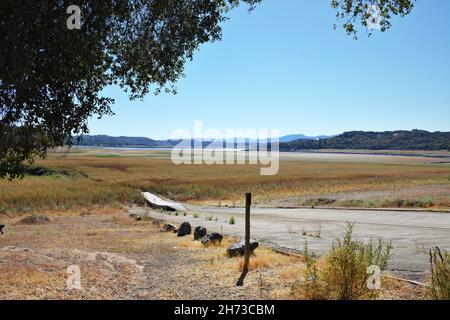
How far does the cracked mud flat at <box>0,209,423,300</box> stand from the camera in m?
8.98

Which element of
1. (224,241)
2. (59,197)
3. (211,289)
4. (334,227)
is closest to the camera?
(211,289)

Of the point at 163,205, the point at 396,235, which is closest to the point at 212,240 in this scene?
the point at 396,235

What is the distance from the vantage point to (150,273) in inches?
468

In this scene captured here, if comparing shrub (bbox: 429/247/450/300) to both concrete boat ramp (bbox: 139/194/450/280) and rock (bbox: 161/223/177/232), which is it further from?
rock (bbox: 161/223/177/232)

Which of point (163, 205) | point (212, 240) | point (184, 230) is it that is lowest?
point (163, 205)

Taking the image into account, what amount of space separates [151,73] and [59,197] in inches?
1282

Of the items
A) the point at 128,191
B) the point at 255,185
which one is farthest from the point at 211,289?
the point at 255,185

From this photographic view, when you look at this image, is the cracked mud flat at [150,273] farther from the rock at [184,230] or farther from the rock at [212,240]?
the rock at [184,230]

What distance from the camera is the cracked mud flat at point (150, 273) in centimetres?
898

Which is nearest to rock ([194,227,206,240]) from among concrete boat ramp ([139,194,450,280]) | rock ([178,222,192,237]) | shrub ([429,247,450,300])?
concrete boat ramp ([139,194,450,280])

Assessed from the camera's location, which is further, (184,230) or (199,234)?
(184,230)

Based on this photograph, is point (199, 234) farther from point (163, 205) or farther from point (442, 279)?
point (163, 205)
